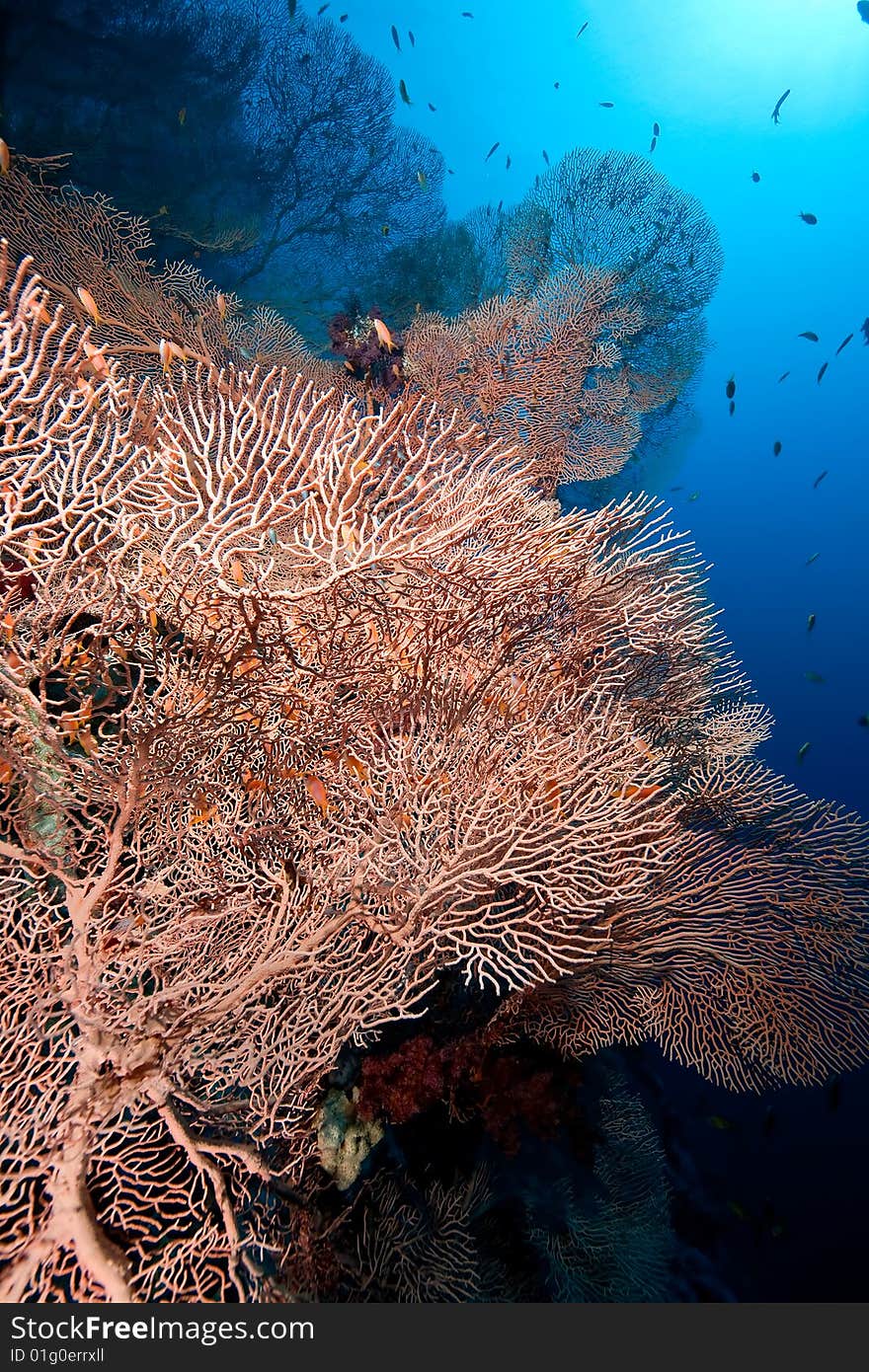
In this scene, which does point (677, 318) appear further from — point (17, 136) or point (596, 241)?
point (17, 136)

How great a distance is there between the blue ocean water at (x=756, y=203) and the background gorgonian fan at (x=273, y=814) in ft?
128

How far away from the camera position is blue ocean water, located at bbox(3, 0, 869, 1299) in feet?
140

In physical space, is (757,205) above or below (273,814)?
above

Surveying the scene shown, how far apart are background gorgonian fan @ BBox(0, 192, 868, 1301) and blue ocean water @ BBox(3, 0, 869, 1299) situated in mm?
39087

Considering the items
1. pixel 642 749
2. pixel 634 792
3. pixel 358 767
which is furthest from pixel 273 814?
pixel 642 749

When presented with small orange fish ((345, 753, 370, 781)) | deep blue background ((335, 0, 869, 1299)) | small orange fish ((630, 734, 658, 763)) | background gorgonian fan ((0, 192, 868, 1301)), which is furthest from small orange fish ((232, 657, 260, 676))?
deep blue background ((335, 0, 869, 1299))

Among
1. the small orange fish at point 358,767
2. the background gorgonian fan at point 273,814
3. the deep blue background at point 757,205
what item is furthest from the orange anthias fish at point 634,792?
the deep blue background at point 757,205

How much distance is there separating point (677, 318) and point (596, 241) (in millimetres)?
1779

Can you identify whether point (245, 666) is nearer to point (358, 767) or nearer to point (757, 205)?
point (358, 767)

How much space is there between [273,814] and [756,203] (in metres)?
78.7

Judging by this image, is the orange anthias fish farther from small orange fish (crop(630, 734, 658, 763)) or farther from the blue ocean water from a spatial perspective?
the blue ocean water

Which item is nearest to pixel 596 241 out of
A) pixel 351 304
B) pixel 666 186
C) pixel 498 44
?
pixel 666 186

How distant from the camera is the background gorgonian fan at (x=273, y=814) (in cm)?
203

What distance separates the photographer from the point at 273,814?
2.85 metres
